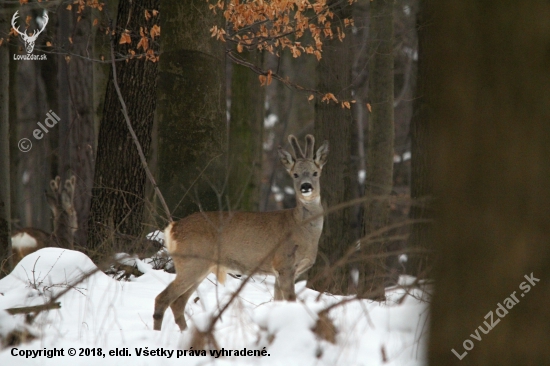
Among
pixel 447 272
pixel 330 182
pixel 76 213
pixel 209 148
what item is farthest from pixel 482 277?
pixel 76 213

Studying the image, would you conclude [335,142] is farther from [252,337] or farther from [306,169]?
[252,337]

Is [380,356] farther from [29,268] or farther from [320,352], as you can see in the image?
[29,268]

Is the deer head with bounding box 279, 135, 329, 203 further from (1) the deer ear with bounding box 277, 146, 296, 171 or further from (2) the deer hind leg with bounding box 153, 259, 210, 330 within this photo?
(2) the deer hind leg with bounding box 153, 259, 210, 330

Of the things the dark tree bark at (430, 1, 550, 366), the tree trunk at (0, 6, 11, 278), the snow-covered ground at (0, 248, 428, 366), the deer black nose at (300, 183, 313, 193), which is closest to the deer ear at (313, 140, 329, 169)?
the deer black nose at (300, 183, 313, 193)

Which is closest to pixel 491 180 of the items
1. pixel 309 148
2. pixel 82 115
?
pixel 309 148

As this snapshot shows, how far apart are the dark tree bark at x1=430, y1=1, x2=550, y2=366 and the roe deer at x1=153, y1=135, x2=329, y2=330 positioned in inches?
157

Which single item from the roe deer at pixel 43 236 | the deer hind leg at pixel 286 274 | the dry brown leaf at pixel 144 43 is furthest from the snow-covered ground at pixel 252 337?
the roe deer at pixel 43 236

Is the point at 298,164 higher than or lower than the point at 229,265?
higher

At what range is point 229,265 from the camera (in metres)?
7.11

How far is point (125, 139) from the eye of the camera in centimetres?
973

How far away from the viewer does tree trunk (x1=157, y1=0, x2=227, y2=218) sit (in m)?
8.27

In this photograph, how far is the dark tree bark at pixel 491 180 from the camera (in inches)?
80.5

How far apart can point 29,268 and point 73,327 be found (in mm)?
1902

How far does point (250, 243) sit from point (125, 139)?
3305 millimetres
